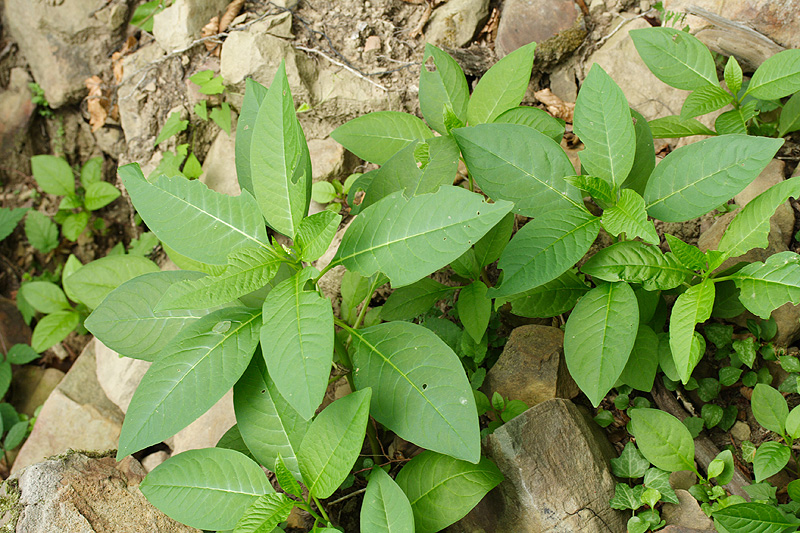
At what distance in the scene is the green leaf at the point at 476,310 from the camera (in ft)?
6.96

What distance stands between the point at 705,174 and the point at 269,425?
5.76 ft

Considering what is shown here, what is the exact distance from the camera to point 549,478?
191 cm

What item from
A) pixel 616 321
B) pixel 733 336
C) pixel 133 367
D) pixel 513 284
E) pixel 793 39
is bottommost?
pixel 133 367

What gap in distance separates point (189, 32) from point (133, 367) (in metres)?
2.37

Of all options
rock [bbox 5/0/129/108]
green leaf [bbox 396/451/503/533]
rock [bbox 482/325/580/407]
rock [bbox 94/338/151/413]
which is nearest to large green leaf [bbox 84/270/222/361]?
green leaf [bbox 396/451/503/533]

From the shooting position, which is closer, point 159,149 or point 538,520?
point 538,520

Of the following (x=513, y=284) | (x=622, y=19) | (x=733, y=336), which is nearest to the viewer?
(x=513, y=284)

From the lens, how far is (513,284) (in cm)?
175

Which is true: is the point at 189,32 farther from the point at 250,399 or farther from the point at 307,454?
the point at 307,454

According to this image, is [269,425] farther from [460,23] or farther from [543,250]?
[460,23]

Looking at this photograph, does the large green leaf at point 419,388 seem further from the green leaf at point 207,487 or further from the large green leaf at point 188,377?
the green leaf at point 207,487

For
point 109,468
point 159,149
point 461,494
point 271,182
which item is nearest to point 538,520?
point 461,494

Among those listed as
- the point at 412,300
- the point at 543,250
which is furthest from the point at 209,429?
the point at 543,250

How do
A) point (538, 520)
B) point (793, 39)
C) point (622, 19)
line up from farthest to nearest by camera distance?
1. point (622, 19)
2. point (793, 39)
3. point (538, 520)
